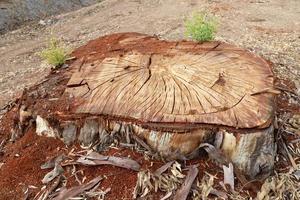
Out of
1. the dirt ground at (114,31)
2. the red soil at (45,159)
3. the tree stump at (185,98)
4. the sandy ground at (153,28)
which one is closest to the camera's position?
the tree stump at (185,98)

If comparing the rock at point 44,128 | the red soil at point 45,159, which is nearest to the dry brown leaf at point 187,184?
the red soil at point 45,159

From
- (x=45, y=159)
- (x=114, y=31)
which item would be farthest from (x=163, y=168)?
(x=114, y=31)

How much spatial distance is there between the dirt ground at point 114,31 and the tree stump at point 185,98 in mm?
311

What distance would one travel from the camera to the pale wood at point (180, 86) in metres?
3.43

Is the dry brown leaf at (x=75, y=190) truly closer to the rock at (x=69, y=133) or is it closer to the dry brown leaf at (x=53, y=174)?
the dry brown leaf at (x=53, y=174)

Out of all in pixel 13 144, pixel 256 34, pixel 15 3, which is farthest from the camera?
pixel 15 3

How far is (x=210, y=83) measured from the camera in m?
3.75

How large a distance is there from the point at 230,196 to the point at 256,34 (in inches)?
154

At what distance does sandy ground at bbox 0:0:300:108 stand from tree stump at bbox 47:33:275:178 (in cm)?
166

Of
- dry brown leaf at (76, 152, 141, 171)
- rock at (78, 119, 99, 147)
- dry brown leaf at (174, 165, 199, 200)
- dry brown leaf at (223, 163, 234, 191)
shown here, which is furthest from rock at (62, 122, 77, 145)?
dry brown leaf at (223, 163, 234, 191)

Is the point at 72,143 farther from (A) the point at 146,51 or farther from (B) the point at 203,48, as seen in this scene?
(B) the point at 203,48

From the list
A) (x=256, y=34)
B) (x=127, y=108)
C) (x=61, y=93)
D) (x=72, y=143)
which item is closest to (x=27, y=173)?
(x=72, y=143)

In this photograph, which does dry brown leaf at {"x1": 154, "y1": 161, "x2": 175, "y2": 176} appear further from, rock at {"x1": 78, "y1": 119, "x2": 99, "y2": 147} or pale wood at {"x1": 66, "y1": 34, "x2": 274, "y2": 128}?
rock at {"x1": 78, "y1": 119, "x2": 99, "y2": 147}

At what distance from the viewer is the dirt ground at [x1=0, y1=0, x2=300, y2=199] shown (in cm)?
364
